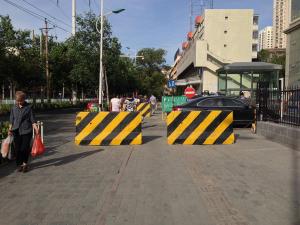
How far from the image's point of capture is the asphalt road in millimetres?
A: 5500

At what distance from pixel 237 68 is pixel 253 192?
89.5 feet

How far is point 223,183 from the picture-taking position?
745 centimetres

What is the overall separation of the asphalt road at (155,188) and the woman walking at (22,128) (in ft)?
1.18

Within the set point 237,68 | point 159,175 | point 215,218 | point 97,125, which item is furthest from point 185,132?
point 237,68

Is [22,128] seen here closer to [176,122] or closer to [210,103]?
[176,122]

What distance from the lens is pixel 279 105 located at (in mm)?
13664

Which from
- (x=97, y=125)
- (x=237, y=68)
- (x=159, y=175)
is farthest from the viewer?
(x=237, y=68)

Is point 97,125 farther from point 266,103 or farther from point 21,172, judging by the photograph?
point 266,103

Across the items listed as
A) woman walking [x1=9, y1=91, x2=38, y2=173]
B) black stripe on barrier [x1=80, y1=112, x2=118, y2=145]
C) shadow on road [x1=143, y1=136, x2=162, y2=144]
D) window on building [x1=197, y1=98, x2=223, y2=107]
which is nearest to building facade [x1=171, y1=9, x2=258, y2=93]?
window on building [x1=197, y1=98, x2=223, y2=107]

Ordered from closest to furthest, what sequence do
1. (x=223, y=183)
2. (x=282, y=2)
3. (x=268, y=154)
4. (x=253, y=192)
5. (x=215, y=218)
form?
(x=215, y=218) → (x=253, y=192) → (x=223, y=183) → (x=268, y=154) → (x=282, y=2)

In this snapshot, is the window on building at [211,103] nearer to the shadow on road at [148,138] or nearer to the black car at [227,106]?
the black car at [227,106]

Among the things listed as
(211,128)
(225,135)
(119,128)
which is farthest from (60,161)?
(225,135)

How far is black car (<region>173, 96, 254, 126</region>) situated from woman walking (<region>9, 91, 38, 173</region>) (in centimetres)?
1037

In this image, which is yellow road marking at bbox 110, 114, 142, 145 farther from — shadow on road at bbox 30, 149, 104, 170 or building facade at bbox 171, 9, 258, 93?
building facade at bbox 171, 9, 258, 93
